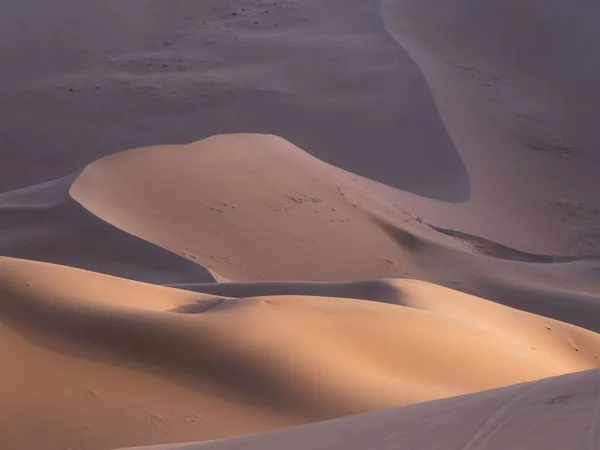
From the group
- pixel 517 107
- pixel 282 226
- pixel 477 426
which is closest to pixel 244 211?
pixel 282 226

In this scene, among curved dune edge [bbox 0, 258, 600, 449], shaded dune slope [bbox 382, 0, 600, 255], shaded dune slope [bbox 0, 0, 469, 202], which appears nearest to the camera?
curved dune edge [bbox 0, 258, 600, 449]

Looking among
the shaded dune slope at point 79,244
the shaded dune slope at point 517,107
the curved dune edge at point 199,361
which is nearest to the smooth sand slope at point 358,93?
the shaded dune slope at point 517,107

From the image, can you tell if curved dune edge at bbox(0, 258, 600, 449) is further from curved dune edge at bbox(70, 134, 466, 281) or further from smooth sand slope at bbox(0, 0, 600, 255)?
smooth sand slope at bbox(0, 0, 600, 255)

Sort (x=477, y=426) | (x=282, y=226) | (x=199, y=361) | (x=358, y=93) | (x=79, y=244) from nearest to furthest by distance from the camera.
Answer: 1. (x=477, y=426)
2. (x=199, y=361)
3. (x=79, y=244)
4. (x=282, y=226)
5. (x=358, y=93)

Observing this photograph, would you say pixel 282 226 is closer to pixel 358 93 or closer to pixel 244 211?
pixel 244 211

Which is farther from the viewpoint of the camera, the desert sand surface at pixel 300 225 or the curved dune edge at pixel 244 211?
the curved dune edge at pixel 244 211

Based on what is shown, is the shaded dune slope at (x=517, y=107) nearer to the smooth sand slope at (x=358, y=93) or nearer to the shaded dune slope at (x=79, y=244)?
the smooth sand slope at (x=358, y=93)

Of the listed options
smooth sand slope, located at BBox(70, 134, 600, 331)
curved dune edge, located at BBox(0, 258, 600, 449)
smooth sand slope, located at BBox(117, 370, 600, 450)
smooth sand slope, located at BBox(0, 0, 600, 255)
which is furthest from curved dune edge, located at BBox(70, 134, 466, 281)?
smooth sand slope, located at BBox(117, 370, 600, 450)
